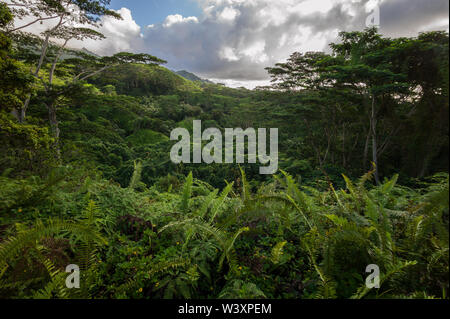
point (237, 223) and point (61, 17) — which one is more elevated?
point (61, 17)

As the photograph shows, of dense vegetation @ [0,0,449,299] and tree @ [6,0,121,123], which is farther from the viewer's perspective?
tree @ [6,0,121,123]

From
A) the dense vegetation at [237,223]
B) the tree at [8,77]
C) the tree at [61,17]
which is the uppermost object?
the tree at [61,17]

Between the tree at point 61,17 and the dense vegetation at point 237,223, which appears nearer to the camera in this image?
the dense vegetation at point 237,223

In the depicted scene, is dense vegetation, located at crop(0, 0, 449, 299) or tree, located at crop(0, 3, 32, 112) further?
tree, located at crop(0, 3, 32, 112)

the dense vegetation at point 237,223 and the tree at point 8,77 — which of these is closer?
the dense vegetation at point 237,223

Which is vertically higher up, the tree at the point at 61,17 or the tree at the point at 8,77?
the tree at the point at 61,17

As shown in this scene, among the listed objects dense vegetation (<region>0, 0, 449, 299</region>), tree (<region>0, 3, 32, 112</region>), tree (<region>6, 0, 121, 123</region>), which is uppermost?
tree (<region>6, 0, 121, 123</region>)

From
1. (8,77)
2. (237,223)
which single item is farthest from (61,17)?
(237,223)

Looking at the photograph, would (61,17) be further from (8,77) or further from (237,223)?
(237,223)

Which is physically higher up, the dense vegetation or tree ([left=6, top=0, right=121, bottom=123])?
tree ([left=6, top=0, right=121, bottom=123])

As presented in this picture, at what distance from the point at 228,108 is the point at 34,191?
84.2ft

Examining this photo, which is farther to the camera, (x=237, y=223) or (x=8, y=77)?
(x=8, y=77)

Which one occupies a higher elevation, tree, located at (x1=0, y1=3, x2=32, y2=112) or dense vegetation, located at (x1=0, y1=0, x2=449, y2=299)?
tree, located at (x1=0, y1=3, x2=32, y2=112)

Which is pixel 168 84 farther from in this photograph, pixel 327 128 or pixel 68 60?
pixel 327 128
